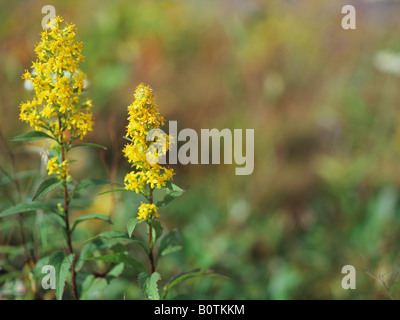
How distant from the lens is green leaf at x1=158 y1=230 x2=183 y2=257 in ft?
3.96

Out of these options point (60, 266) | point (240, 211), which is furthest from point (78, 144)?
point (240, 211)

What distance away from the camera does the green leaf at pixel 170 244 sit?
3.96ft

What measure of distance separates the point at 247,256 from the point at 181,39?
2.42 m

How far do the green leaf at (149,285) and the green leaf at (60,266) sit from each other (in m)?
0.19

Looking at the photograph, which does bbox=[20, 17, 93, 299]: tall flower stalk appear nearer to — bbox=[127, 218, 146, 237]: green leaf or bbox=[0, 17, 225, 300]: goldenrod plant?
bbox=[0, 17, 225, 300]: goldenrod plant

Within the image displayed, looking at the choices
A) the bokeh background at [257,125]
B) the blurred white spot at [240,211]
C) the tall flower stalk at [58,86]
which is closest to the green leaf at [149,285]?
the tall flower stalk at [58,86]

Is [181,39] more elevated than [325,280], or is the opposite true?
[181,39]

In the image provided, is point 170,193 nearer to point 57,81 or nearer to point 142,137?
point 142,137

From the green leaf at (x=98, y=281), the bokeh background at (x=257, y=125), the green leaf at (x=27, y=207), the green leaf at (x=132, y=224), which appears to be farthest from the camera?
the bokeh background at (x=257, y=125)

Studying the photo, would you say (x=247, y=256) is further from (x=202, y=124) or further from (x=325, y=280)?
(x=202, y=124)

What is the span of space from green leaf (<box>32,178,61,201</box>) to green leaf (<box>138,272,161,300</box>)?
12.8 inches

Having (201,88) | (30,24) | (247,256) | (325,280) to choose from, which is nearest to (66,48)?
(247,256)

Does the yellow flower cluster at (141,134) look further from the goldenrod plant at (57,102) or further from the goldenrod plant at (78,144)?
the goldenrod plant at (57,102)
